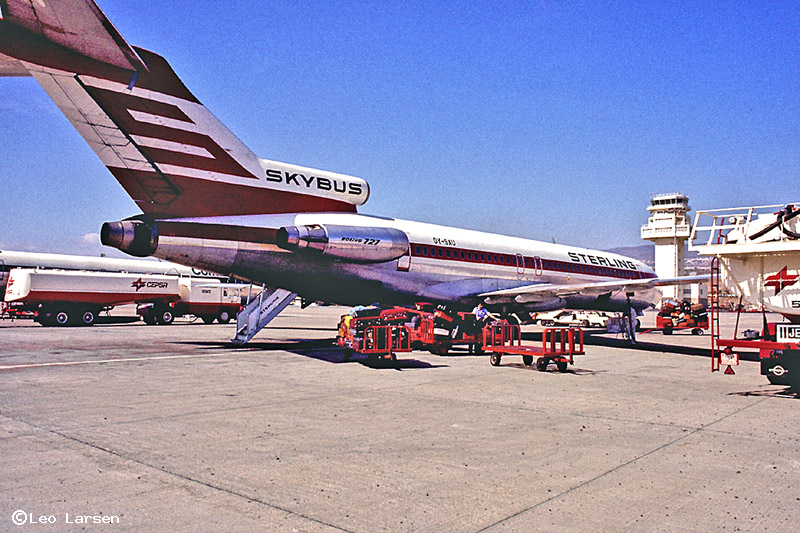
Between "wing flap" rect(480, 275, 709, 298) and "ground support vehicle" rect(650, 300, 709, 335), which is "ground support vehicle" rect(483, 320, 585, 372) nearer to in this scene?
"wing flap" rect(480, 275, 709, 298)

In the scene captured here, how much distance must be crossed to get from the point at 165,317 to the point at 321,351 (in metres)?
23.1

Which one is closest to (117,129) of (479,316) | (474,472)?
(479,316)

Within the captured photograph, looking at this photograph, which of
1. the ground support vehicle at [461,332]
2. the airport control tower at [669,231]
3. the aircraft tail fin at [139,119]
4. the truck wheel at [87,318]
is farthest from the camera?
the airport control tower at [669,231]

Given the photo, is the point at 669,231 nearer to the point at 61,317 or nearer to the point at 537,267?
the point at 537,267

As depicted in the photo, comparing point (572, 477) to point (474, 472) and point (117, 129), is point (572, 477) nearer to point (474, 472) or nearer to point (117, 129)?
point (474, 472)

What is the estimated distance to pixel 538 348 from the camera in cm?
1753

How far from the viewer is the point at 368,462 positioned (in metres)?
6.82

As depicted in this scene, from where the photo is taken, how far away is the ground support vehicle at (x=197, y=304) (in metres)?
39.4

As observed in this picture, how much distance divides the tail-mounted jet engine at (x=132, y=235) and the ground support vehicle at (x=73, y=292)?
2040 centimetres

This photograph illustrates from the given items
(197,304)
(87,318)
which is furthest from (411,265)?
(87,318)

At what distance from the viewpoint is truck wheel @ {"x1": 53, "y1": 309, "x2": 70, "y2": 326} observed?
34750 millimetres

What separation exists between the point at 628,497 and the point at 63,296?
35.3 metres

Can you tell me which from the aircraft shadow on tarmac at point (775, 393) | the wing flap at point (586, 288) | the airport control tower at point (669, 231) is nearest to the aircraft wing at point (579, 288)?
the wing flap at point (586, 288)

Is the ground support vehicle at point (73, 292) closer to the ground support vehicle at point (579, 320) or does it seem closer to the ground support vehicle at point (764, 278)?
the ground support vehicle at point (579, 320)
